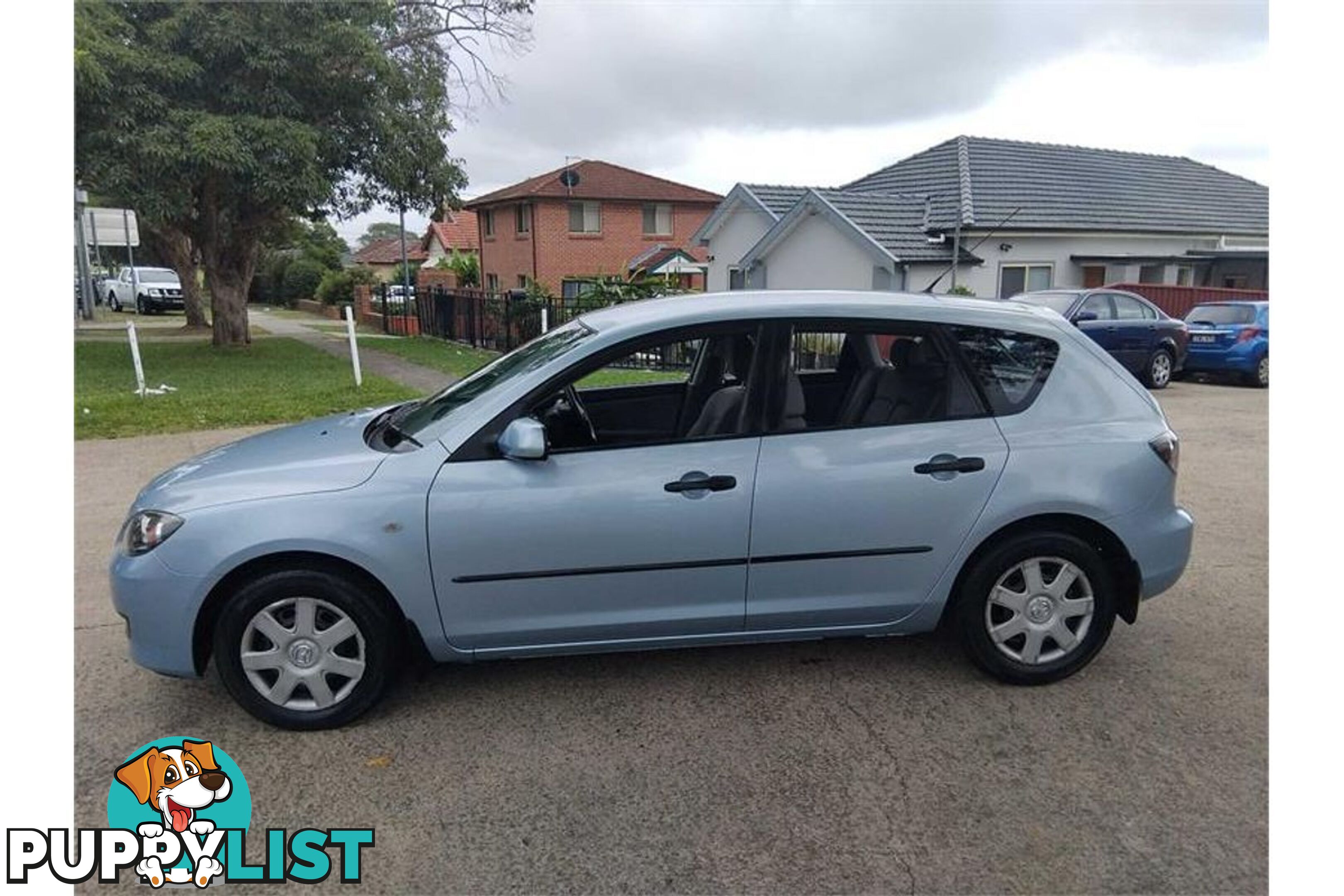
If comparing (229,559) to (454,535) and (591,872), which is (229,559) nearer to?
(454,535)

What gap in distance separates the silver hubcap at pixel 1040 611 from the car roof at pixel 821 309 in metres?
1.04

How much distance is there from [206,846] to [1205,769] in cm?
335

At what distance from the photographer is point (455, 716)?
357cm

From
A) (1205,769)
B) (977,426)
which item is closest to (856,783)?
(1205,769)

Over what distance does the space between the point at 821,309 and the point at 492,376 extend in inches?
56.5

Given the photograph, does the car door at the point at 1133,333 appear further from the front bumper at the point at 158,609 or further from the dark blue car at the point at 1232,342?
the front bumper at the point at 158,609

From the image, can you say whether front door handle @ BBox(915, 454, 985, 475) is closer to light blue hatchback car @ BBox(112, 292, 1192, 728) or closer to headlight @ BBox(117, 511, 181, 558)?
light blue hatchback car @ BBox(112, 292, 1192, 728)

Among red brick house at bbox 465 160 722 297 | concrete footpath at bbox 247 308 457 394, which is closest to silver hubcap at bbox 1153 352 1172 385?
concrete footpath at bbox 247 308 457 394

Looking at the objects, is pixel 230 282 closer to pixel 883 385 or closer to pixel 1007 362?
pixel 883 385

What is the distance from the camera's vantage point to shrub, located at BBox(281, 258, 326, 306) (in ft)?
137

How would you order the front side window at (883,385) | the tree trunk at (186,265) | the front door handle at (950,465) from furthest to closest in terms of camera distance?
the tree trunk at (186,265) → the front side window at (883,385) → the front door handle at (950,465)

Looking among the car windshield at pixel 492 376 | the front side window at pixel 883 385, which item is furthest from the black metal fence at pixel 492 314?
the front side window at pixel 883 385

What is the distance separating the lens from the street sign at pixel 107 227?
2523 centimetres

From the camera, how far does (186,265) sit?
71.6 feet
